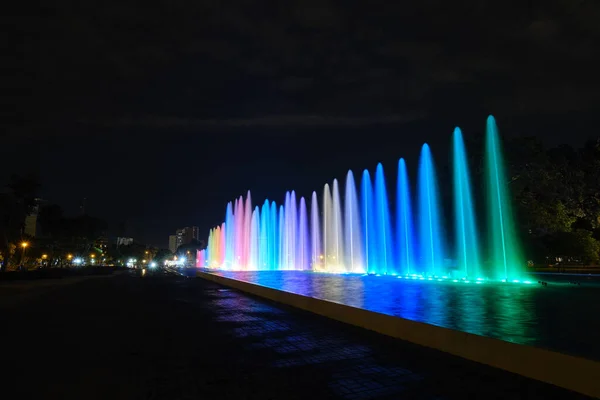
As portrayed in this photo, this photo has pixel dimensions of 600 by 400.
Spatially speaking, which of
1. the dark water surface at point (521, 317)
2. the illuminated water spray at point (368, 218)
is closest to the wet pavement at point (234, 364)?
the dark water surface at point (521, 317)

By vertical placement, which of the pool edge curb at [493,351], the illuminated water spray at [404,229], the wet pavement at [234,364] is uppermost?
the illuminated water spray at [404,229]

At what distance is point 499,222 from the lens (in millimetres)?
24812

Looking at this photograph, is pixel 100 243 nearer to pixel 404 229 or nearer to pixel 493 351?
pixel 404 229

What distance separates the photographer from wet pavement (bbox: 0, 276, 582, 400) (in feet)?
14.2

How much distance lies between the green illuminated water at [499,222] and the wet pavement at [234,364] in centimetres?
1541

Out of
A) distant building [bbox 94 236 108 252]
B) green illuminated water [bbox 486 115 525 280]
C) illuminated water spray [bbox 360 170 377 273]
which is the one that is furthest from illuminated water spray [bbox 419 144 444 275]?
distant building [bbox 94 236 108 252]

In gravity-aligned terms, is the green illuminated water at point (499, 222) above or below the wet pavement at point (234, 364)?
above

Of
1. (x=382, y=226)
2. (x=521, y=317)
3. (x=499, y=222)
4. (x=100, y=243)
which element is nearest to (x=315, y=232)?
(x=382, y=226)

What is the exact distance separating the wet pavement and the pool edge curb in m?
0.15

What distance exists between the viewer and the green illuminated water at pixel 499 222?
21.3 m

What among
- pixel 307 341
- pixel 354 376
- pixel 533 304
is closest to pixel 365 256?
pixel 533 304

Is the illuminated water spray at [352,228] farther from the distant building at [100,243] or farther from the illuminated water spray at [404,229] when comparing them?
the distant building at [100,243]

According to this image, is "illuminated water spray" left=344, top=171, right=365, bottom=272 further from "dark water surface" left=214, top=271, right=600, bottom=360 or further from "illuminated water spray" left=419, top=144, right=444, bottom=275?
"dark water surface" left=214, top=271, right=600, bottom=360

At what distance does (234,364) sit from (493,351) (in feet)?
11.9
